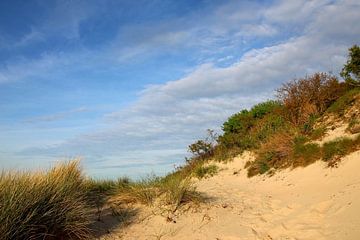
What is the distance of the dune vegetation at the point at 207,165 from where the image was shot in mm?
7133

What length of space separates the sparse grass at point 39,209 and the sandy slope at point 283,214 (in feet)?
2.65

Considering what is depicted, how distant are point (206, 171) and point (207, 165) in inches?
41.9

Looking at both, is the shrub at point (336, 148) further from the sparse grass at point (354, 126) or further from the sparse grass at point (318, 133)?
the sparse grass at point (318, 133)

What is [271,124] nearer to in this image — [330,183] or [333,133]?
[333,133]

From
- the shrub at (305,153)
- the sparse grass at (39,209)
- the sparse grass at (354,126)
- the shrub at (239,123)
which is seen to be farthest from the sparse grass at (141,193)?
the shrub at (239,123)

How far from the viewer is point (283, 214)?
9539 millimetres

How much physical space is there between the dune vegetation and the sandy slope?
20.3 inches

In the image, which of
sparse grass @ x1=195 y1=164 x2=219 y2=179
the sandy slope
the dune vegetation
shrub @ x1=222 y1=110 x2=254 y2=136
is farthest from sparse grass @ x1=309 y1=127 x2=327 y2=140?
shrub @ x1=222 y1=110 x2=254 y2=136

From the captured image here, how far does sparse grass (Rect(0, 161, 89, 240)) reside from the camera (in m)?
6.53

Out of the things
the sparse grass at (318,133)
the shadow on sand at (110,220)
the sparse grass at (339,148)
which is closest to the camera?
the shadow on sand at (110,220)

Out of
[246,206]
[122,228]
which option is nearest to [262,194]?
[246,206]

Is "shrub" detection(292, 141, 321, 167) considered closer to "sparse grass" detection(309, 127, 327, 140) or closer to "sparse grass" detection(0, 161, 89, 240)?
"sparse grass" detection(309, 127, 327, 140)

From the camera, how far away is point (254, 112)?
74.1 ft

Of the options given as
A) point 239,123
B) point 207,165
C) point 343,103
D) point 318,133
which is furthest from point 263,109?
point 318,133
